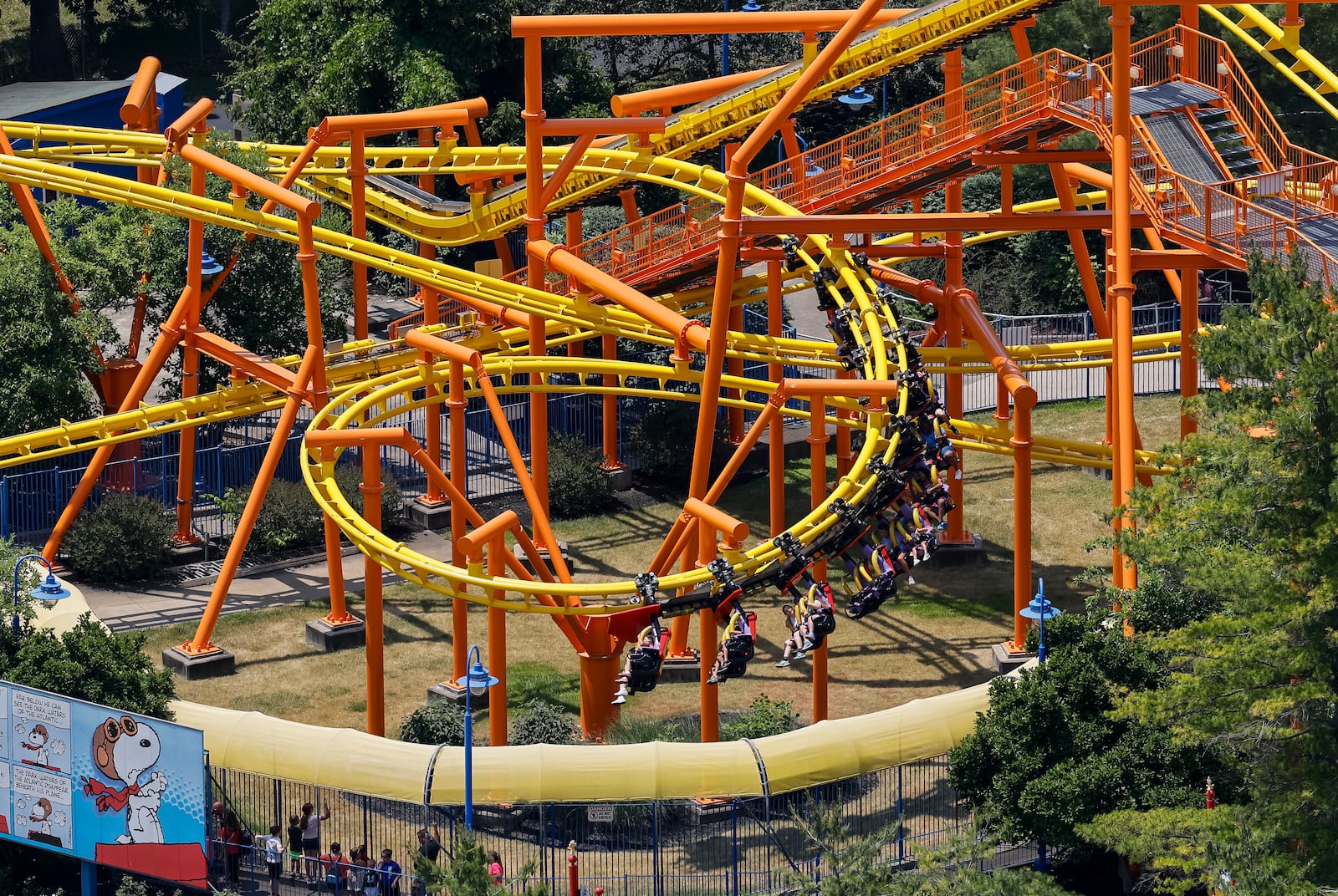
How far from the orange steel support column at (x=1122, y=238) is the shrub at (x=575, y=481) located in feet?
38.8

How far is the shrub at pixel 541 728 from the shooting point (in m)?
31.8

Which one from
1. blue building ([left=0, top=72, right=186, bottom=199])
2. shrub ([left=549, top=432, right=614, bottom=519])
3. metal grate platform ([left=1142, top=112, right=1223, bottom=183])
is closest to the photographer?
metal grate platform ([left=1142, top=112, right=1223, bottom=183])

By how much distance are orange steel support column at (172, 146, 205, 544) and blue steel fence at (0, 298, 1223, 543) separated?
57cm

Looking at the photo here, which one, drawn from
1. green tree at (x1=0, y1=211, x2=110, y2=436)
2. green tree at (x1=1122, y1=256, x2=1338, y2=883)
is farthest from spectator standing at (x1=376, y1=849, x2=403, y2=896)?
green tree at (x1=0, y1=211, x2=110, y2=436)

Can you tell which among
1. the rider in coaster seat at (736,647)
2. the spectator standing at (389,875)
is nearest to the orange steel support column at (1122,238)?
the rider in coaster seat at (736,647)

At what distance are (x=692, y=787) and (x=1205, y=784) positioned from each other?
19.3 ft

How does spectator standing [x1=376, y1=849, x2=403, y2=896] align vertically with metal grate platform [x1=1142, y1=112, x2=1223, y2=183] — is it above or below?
below

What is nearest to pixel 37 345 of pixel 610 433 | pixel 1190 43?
pixel 610 433

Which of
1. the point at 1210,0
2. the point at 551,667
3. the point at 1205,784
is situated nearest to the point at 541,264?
the point at 551,667

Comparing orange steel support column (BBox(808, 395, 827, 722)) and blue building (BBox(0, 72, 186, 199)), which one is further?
blue building (BBox(0, 72, 186, 199))

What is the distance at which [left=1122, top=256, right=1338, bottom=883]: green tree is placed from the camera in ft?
79.8

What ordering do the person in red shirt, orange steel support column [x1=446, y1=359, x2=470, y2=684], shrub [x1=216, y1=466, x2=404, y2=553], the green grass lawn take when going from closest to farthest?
1. the person in red shirt
2. orange steel support column [x1=446, y1=359, x2=470, y2=684]
3. the green grass lawn
4. shrub [x1=216, y1=466, x2=404, y2=553]

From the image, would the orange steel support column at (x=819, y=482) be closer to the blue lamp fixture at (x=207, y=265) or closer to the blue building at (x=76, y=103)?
the blue lamp fixture at (x=207, y=265)

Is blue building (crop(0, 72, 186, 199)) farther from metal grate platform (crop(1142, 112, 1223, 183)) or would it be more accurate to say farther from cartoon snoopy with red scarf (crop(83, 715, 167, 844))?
cartoon snoopy with red scarf (crop(83, 715, 167, 844))
